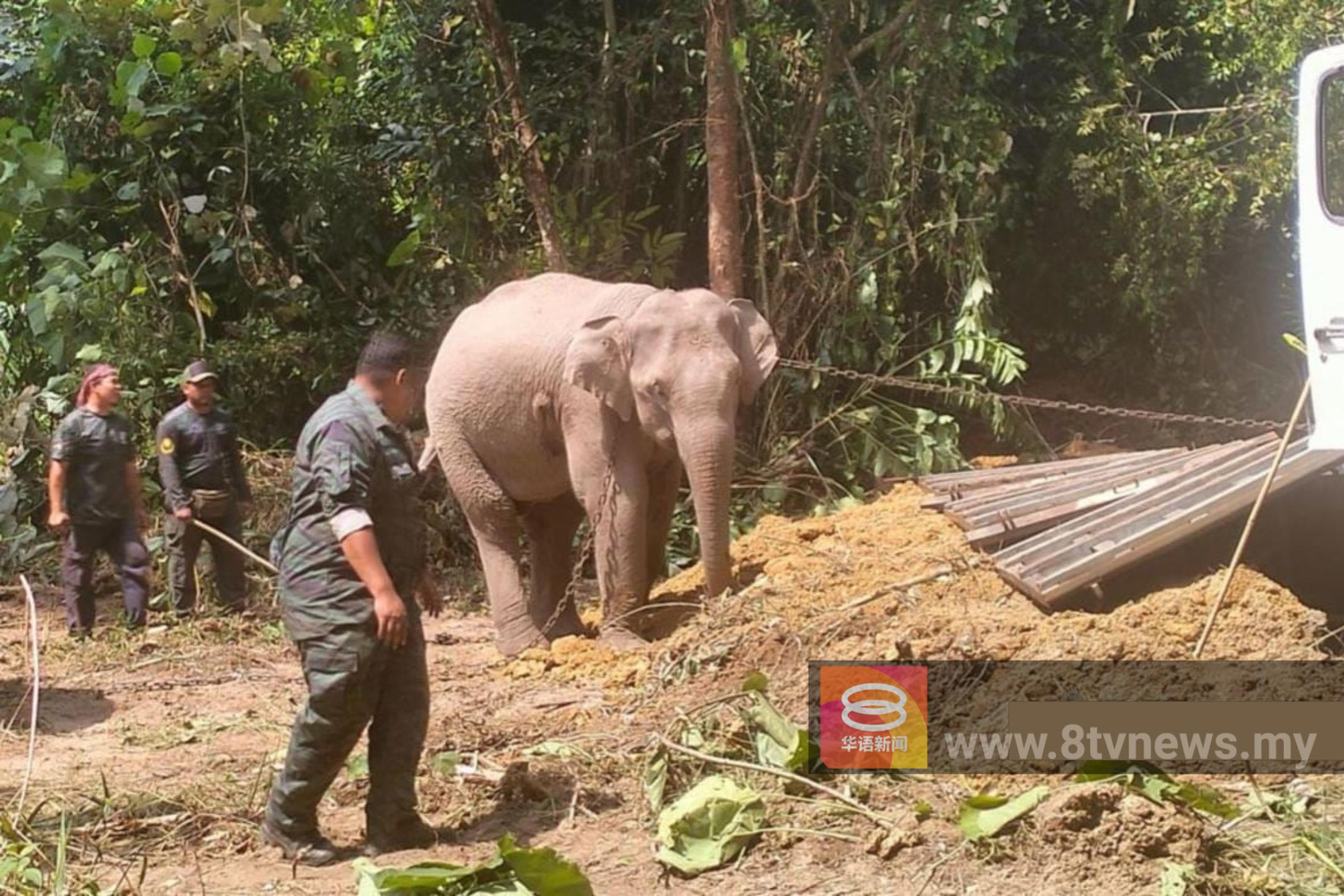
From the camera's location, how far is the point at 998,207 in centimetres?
1436

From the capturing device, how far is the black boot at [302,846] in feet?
19.0

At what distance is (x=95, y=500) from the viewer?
10.6 meters

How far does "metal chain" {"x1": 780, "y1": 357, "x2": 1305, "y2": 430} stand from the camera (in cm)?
902

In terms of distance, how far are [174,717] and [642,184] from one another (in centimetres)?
741

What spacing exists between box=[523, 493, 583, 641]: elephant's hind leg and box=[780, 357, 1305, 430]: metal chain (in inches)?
76.2

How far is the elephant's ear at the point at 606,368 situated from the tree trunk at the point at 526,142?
4258mm

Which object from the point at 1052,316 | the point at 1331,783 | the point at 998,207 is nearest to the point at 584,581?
the point at 998,207

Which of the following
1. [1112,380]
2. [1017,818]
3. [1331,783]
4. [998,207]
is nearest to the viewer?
[1017,818]

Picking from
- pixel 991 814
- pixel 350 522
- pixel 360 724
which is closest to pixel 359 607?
pixel 350 522

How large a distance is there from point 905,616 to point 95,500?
5.53 m

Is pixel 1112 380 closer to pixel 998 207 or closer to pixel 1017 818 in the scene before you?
pixel 998 207

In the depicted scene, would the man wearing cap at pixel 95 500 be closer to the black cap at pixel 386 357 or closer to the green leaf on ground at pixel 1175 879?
the black cap at pixel 386 357

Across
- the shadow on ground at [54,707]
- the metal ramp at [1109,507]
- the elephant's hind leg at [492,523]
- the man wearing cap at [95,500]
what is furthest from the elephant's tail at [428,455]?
the metal ramp at [1109,507]

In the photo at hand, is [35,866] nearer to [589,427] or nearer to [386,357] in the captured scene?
[386,357]
